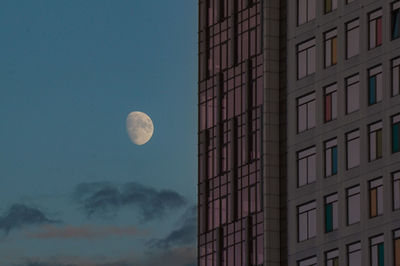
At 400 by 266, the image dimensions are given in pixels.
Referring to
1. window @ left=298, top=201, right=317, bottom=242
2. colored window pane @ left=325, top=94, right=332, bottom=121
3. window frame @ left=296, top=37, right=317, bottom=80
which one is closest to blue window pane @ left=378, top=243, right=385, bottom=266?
window @ left=298, top=201, right=317, bottom=242

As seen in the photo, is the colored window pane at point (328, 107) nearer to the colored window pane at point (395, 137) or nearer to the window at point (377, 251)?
the colored window pane at point (395, 137)

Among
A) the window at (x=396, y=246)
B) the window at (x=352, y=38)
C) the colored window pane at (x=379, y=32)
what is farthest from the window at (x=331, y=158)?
the window at (x=396, y=246)

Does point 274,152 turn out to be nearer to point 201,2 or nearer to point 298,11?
point 298,11

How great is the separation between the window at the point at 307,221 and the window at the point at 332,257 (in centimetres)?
253

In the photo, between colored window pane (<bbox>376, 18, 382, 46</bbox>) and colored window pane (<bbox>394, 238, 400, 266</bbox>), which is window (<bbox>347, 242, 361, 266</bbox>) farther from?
colored window pane (<bbox>376, 18, 382, 46</bbox>)

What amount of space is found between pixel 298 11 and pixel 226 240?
1970 cm

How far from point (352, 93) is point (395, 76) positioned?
16.1 ft

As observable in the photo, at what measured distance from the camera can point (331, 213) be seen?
359 feet

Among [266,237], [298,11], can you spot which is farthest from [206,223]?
[298,11]

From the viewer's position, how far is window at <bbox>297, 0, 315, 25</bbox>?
114750 mm

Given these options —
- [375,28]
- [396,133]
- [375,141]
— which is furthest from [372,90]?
[396,133]

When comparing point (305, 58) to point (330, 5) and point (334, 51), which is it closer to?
point (334, 51)

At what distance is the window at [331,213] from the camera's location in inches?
4284

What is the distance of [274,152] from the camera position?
11844 cm
